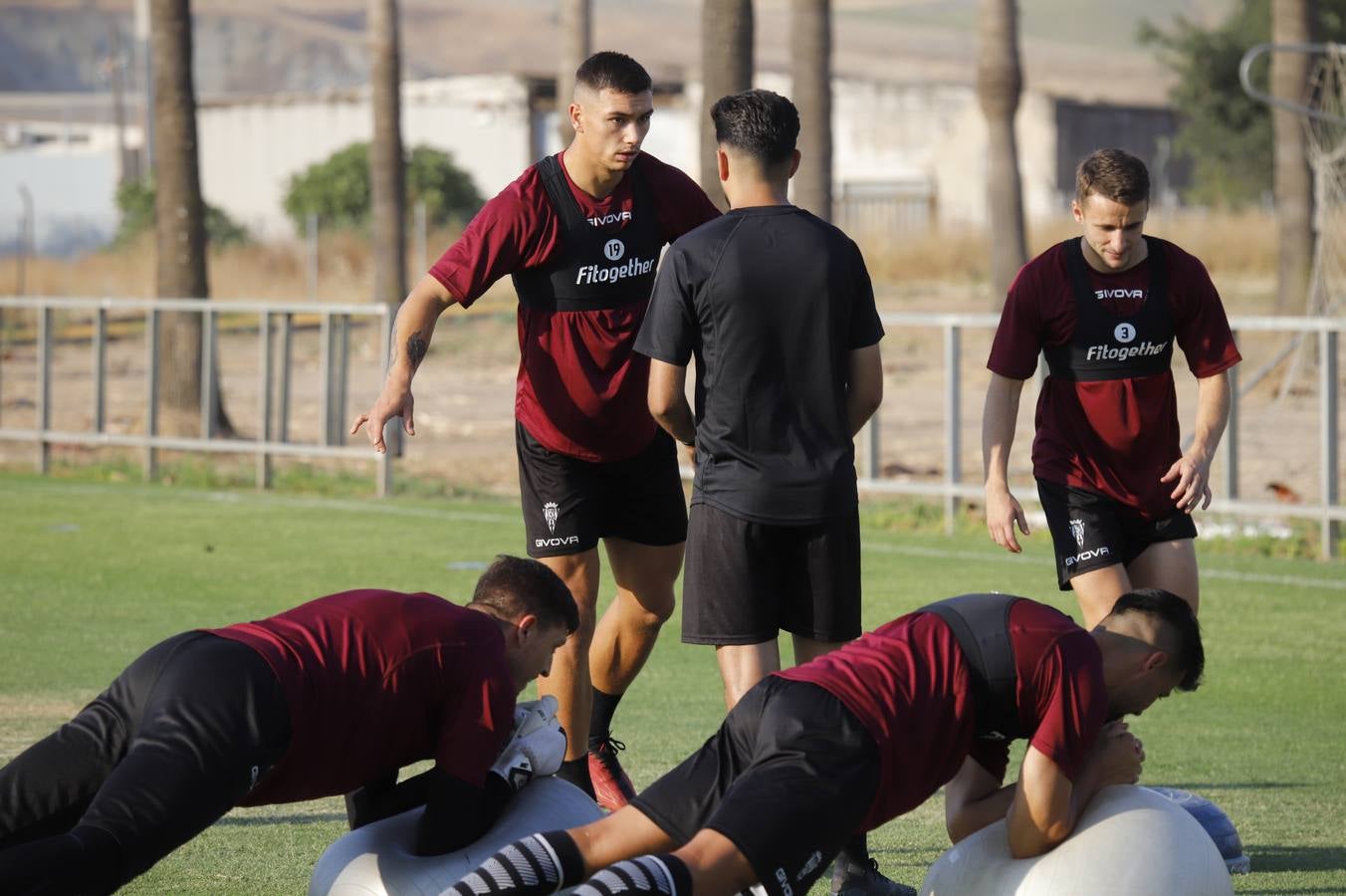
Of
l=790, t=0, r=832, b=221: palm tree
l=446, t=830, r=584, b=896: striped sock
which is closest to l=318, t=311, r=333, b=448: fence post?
l=790, t=0, r=832, b=221: palm tree

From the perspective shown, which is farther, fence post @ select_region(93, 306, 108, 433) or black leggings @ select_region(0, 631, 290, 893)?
fence post @ select_region(93, 306, 108, 433)

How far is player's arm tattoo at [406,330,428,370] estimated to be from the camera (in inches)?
251

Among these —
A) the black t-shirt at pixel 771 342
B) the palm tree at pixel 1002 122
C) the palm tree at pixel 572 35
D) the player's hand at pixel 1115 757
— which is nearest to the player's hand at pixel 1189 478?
the black t-shirt at pixel 771 342

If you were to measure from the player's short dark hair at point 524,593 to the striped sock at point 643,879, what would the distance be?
980 millimetres

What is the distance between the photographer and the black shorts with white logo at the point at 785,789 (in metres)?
4.57

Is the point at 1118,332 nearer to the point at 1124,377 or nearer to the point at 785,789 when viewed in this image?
the point at 1124,377

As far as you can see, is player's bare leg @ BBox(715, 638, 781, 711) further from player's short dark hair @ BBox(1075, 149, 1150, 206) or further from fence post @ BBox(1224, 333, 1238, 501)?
fence post @ BBox(1224, 333, 1238, 501)

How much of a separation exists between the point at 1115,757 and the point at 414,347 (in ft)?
8.73

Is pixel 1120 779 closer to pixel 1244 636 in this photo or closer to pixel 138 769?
pixel 138 769

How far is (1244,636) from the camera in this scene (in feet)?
34.7

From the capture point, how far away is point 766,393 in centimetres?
566

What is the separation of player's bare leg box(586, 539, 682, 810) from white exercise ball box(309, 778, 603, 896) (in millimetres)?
1590

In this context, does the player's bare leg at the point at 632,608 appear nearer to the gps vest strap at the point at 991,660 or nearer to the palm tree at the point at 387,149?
the gps vest strap at the point at 991,660

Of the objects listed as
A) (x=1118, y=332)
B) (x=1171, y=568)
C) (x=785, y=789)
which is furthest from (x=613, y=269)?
(x=785, y=789)
